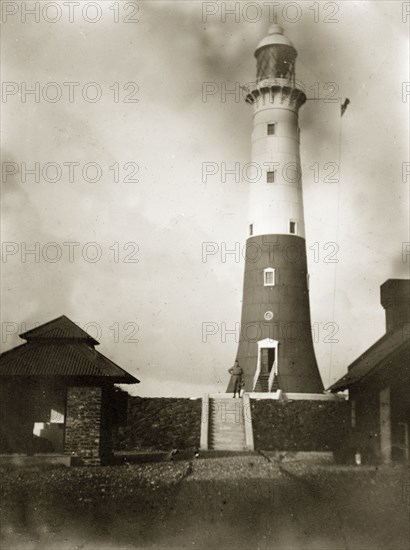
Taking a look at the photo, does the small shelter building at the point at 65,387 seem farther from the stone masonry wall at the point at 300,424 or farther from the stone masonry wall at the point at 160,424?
the stone masonry wall at the point at 300,424

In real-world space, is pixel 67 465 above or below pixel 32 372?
below

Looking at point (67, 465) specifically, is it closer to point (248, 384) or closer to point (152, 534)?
point (152, 534)

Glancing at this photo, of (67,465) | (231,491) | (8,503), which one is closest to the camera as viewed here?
(8,503)

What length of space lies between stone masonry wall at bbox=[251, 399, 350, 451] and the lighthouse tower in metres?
8.22

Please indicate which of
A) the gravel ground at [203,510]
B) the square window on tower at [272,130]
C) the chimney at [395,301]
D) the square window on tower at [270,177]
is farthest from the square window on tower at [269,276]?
the gravel ground at [203,510]

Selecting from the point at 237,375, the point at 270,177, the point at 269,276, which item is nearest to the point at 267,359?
the point at 237,375

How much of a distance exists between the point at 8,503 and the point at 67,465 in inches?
197

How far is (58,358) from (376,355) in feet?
33.3

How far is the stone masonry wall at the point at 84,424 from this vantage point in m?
19.2

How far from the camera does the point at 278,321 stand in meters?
38.2

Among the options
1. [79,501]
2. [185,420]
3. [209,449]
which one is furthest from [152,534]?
[185,420]

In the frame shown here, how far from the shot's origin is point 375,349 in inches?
1049

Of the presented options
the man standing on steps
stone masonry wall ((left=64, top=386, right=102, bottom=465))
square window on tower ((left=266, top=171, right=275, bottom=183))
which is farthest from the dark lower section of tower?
stone masonry wall ((left=64, top=386, right=102, bottom=465))

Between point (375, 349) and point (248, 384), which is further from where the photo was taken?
point (248, 384)
